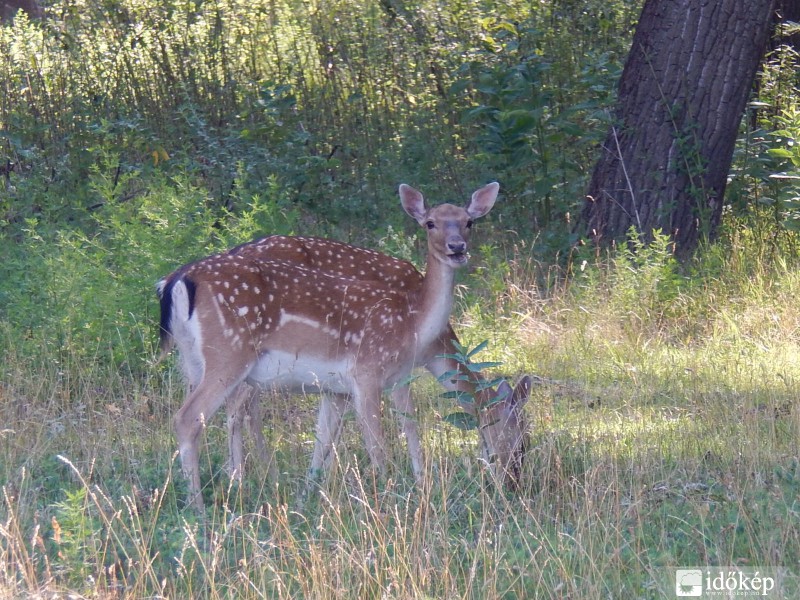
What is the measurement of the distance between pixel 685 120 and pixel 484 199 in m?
2.90

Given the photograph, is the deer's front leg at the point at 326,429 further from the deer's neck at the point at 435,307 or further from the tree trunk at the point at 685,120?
the tree trunk at the point at 685,120

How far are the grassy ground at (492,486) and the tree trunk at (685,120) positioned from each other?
2.91 feet

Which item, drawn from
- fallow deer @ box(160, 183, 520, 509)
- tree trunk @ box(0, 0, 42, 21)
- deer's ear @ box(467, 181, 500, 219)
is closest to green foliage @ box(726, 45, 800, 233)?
deer's ear @ box(467, 181, 500, 219)

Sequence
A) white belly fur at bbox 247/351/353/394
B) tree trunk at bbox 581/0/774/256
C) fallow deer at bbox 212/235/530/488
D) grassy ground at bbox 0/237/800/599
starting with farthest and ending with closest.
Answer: tree trunk at bbox 581/0/774/256 → white belly fur at bbox 247/351/353/394 → fallow deer at bbox 212/235/530/488 → grassy ground at bbox 0/237/800/599

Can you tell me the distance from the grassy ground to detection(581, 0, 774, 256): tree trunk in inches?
34.9

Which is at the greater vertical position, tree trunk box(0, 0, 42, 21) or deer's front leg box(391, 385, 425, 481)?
tree trunk box(0, 0, 42, 21)

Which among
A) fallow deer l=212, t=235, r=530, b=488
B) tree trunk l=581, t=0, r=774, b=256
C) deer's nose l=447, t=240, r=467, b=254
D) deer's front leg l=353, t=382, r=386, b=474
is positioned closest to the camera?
fallow deer l=212, t=235, r=530, b=488

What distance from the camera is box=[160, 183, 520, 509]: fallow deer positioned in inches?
207

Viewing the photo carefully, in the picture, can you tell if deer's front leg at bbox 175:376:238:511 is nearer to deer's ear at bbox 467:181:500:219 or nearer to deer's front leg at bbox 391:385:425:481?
deer's front leg at bbox 391:385:425:481

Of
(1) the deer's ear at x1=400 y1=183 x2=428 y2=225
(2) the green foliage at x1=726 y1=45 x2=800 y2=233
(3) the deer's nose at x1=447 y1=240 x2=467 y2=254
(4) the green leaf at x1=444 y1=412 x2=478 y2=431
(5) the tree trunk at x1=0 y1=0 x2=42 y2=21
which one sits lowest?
(2) the green foliage at x1=726 y1=45 x2=800 y2=233

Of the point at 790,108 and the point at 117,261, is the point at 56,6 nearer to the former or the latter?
the point at 117,261

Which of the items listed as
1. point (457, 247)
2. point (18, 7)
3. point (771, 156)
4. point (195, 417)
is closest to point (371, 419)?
point (195, 417)

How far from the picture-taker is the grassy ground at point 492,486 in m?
3.81

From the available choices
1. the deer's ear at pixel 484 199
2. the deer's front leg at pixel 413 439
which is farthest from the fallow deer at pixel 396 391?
the deer's ear at pixel 484 199
